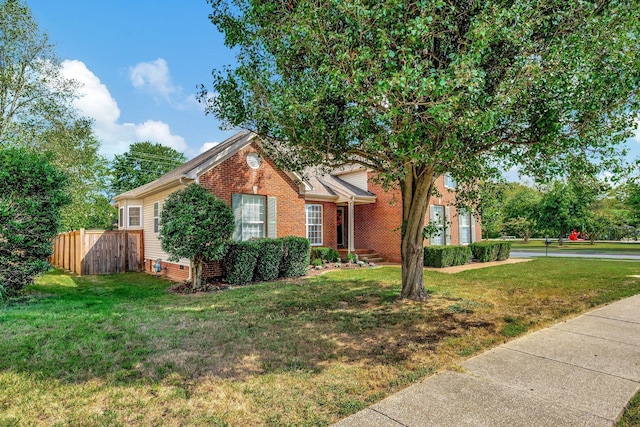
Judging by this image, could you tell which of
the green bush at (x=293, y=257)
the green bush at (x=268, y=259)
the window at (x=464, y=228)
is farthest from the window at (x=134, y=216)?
the window at (x=464, y=228)

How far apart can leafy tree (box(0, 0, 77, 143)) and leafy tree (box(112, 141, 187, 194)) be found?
2416 centimetres

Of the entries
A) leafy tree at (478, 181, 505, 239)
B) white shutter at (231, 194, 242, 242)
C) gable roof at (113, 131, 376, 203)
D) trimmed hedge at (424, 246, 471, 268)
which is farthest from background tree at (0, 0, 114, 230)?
leafy tree at (478, 181, 505, 239)

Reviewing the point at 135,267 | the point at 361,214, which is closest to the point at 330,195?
the point at 361,214

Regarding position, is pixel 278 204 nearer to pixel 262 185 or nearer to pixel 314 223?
pixel 262 185

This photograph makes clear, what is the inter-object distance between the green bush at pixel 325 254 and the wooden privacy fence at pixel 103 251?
7.16 meters

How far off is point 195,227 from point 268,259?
2.74 meters

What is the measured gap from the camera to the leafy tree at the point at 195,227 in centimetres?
927

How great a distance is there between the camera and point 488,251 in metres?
17.5

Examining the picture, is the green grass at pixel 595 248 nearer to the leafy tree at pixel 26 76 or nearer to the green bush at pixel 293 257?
the green bush at pixel 293 257

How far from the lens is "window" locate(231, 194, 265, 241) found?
1156 cm

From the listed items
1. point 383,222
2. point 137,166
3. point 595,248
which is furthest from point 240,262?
point 137,166

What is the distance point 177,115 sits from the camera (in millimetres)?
19312

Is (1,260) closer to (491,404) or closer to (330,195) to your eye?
(491,404)

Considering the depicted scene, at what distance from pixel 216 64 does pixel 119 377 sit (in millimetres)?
6047
